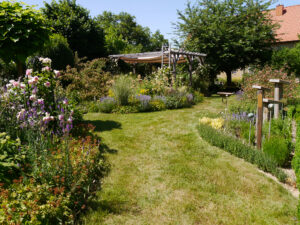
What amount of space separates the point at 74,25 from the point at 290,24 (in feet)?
76.5

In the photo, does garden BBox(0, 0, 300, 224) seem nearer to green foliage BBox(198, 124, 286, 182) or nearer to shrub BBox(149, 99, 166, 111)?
green foliage BBox(198, 124, 286, 182)

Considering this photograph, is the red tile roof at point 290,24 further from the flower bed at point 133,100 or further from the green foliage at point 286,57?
the flower bed at point 133,100

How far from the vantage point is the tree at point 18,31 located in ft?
13.0

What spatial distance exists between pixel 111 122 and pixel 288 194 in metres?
5.38

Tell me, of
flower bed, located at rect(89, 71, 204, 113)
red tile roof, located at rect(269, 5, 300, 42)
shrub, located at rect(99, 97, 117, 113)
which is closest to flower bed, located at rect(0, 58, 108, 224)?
shrub, located at rect(99, 97, 117, 113)

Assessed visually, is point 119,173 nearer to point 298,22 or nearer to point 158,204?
point 158,204

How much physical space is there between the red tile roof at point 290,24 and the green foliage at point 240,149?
24080 millimetres

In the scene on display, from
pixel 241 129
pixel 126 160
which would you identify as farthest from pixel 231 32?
pixel 126 160

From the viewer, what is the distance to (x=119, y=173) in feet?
13.7

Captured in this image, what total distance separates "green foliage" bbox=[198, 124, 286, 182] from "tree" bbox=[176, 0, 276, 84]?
12.5 metres

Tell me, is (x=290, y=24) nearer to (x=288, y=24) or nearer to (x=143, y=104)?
(x=288, y=24)

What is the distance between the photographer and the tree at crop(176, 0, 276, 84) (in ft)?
55.3

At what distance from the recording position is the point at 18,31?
13.0 feet

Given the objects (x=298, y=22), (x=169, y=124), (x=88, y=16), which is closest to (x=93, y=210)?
(x=169, y=124)
